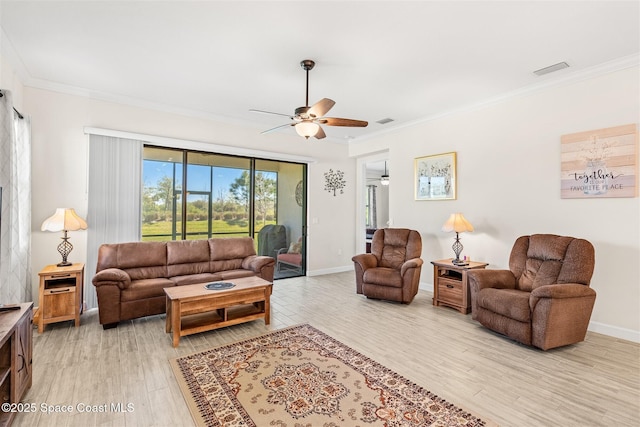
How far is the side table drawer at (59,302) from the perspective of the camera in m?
3.39

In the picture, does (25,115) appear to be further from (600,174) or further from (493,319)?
(600,174)

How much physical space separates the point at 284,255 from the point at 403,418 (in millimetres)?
4458

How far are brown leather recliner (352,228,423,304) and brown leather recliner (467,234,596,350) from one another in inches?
36.4

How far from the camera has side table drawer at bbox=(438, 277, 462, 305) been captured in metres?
4.13

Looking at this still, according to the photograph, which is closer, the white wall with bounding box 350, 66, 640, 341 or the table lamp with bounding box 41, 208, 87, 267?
the white wall with bounding box 350, 66, 640, 341

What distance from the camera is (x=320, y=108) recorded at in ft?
10.2

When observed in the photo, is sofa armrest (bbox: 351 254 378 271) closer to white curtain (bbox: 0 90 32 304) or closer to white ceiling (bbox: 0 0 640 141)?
white ceiling (bbox: 0 0 640 141)

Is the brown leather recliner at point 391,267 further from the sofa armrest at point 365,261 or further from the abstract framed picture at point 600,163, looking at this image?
the abstract framed picture at point 600,163

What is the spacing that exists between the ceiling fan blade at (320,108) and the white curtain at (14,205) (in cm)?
282

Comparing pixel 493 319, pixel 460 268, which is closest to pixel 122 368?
pixel 493 319

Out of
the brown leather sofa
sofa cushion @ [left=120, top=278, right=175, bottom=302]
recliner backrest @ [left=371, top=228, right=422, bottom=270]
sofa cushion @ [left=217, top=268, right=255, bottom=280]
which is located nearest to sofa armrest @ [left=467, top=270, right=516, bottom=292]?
recliner backrest @ [left=371, top=228, right=422, bottom=270]

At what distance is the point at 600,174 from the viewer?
3.44m

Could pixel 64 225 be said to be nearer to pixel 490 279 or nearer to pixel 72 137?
pixel 72 137

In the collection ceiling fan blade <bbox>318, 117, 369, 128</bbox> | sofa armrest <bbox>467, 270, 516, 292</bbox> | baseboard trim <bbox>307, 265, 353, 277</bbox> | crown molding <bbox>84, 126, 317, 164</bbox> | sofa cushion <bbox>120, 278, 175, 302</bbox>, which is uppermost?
crown molding <bbox>84, 126, 317, 164</bbox>
